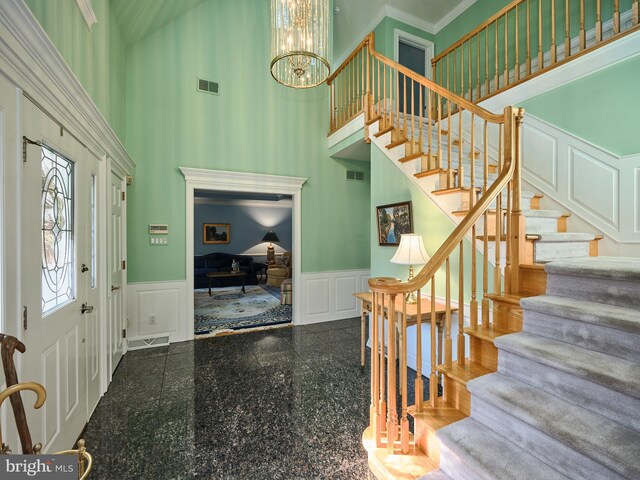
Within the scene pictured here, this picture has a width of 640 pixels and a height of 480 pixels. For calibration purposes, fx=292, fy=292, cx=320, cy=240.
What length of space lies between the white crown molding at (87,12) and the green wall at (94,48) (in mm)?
45

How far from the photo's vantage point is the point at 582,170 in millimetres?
2732

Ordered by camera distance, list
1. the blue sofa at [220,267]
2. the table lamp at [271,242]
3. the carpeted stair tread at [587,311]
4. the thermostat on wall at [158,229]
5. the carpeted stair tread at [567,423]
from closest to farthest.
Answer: the carpeted stair tread at [567,423] → the carpeted stair tread at [587,311] → the thermostat on wall at [158,229] → the blue sofa at [220,267] → the table lamp at [271,242]

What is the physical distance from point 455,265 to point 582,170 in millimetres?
1496

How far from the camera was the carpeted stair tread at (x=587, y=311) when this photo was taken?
4.53ft

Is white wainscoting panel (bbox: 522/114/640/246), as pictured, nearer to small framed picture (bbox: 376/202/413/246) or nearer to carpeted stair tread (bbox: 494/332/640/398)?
small framed picture (bbox: 376/202/413/246)

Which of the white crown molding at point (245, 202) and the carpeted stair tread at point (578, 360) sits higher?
Result: the white crown molding at point (245, 202)

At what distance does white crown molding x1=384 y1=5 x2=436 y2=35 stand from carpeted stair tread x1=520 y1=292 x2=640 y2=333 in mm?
4922

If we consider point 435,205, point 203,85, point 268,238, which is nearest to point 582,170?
point 435,205

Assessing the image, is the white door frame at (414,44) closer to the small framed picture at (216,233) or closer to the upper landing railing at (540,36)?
the upper landing railing at (540,36)

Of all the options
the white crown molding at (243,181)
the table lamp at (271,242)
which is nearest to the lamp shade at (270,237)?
the table lamp at (271,242)

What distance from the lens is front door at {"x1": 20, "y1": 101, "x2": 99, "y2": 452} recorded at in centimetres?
145

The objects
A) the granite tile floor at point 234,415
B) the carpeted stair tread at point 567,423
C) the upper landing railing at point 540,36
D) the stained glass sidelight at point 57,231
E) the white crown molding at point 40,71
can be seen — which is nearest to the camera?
the carpeted stair tread at point 567,423

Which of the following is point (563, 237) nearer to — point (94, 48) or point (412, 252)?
point (412, 252)

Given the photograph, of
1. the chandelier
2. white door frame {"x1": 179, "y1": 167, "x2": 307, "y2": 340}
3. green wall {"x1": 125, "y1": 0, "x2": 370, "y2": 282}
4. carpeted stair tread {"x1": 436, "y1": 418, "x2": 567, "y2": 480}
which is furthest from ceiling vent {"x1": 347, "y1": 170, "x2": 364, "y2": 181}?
carpeted stair tread {"x1": 436, "y1": 418, "x2": 567, "y2": 480}
